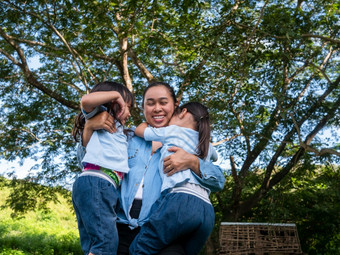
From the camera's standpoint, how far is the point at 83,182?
1618 millimetres

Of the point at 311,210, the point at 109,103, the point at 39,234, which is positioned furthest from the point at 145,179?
the point at 39,234

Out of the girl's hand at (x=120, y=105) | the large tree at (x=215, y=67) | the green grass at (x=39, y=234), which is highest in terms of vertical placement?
the large tree at (x=215, y=67)

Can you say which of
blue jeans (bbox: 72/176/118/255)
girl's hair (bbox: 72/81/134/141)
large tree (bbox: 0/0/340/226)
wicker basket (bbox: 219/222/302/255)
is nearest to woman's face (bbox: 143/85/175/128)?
girl's hair (bbox: 72/81/134/141)

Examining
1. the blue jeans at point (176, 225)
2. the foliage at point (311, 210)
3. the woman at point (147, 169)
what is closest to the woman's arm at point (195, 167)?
the woman at point (147, 169)

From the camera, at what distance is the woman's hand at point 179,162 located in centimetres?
162

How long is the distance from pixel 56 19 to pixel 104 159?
587 centimetres

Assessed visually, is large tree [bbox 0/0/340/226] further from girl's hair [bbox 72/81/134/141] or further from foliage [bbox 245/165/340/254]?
girl's hair [bbox 72/81/134/141]

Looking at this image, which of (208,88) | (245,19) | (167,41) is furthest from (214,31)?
(167,41)

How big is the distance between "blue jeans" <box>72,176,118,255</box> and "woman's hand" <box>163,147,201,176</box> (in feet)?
0.85

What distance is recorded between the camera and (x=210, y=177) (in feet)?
5.50

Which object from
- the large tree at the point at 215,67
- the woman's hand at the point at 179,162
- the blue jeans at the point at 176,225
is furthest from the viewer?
the large tree at the point at 215,67

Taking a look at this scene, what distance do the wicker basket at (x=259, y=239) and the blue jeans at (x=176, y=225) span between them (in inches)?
221

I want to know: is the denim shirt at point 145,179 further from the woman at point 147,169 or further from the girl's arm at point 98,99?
the girl's arm at point 98,99

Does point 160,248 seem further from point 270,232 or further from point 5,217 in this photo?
point 5,217
